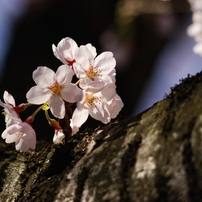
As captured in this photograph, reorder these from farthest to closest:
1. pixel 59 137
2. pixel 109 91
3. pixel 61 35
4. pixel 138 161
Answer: pixel 61 35, pixel 59 137, pixel 109 91, pixel 138 161

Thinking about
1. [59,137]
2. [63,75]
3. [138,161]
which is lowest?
[138,161]

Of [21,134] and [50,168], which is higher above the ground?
[21,134]

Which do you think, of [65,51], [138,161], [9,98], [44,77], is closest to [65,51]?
[65,51]

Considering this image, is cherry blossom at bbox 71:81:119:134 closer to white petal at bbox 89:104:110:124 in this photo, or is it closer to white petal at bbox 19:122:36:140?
white petal at bbox 89:104:110:124

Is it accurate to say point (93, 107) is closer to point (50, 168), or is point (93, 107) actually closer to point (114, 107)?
point (114, 107)

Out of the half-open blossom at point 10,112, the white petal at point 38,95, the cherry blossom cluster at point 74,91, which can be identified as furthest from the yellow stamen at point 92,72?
the half-open blossom at point 10,112

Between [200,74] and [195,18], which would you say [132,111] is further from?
[200,74]

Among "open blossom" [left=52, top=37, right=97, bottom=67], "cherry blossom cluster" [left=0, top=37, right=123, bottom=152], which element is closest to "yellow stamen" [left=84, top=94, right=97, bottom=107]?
"cherry blossom cluster" [left=0, top=37, right=123, bottom=152]

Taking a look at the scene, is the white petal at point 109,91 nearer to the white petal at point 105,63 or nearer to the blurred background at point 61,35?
the white petal at point 105,63
